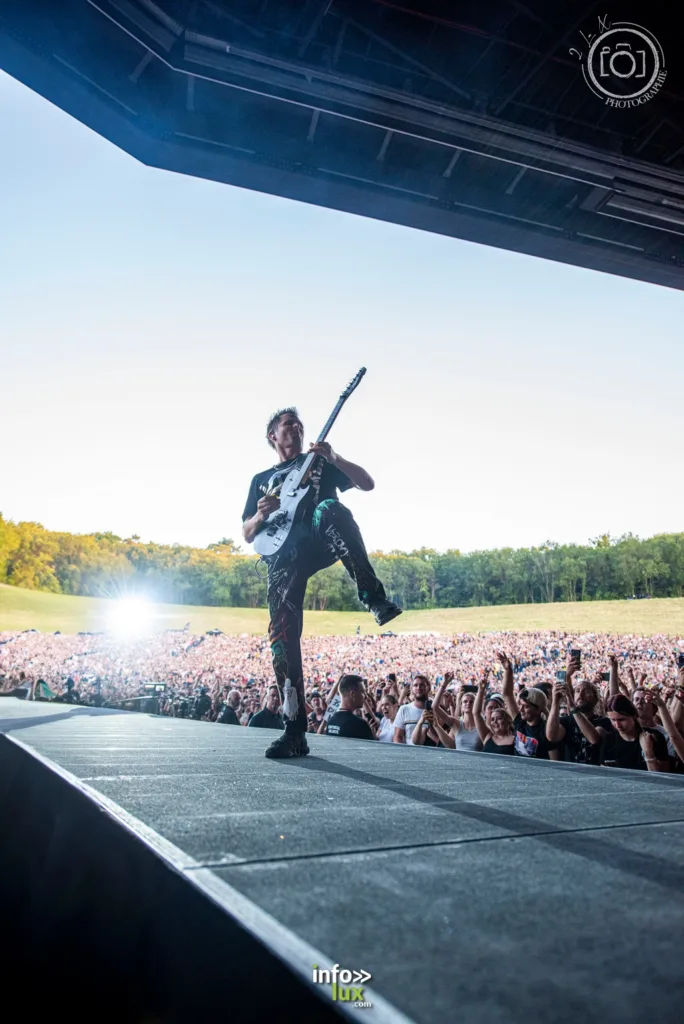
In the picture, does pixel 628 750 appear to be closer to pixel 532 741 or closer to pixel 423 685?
pixel 532 741

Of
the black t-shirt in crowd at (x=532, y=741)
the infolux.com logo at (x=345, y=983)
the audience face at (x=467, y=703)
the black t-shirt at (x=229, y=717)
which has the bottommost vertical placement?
the black t-shirt at (x=229, y=717)

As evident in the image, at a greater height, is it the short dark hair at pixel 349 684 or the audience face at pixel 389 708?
the short dark hair at pixel 349 684

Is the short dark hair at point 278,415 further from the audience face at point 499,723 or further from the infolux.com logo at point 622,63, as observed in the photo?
the infolux.com logo at point 622,63

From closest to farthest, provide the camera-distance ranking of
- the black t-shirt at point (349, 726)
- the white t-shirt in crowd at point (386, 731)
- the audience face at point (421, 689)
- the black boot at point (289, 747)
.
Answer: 1. the black boot at point (289, 747)
2. the black t-shirt at point (349, 726)
3. the audience face at point (421, 689)
4. the white t-shirt in crowd at point (386, 731)

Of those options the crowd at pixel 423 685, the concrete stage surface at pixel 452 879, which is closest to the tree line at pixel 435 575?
the crowd at pixel 423 685

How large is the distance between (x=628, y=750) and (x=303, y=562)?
2373 millimetres


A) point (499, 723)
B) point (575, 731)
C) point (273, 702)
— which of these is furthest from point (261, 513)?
point (273, 702)

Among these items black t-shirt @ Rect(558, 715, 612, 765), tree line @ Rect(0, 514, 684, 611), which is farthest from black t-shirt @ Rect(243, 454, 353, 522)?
tree line @ Rect(0, 514, 684, 611)

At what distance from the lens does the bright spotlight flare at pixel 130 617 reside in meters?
24.3

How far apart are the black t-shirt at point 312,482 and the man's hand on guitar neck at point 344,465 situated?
3 cm

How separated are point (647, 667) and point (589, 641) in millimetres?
4615

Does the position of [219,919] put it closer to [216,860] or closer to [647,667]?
[216,860]

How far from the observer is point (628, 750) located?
364 cm

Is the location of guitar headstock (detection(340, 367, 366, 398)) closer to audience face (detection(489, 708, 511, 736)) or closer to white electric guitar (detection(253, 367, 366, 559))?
white electric guitar (detection(253, 367, 366, 559))
